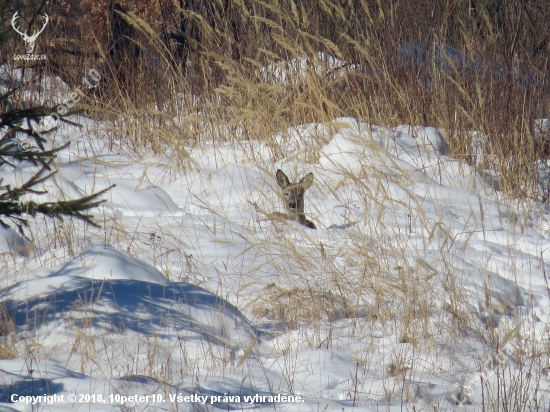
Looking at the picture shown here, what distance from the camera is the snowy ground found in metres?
2.49

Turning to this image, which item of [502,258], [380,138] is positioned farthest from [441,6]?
[502,258]

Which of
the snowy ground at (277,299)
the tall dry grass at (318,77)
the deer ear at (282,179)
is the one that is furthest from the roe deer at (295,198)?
the tall dry grass at (318,77)

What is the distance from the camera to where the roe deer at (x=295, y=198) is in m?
4.34

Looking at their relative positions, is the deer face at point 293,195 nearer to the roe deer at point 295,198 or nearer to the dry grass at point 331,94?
the roe deer at point 295,198

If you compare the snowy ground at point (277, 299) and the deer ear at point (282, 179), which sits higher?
the deer ear at point (282, 179)

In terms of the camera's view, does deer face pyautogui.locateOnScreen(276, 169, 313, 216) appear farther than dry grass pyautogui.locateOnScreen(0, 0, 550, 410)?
Yes

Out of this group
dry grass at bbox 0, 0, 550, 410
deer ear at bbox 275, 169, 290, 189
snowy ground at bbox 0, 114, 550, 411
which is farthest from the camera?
deer ear at bbox 275, 169, 290, 189

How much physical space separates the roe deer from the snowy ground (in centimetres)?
14

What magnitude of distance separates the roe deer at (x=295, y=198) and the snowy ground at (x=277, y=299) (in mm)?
145

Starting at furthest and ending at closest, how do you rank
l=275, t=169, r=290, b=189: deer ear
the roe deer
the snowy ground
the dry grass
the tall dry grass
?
the tall dry grass, l=275, t=169, r=290, b=189: deer ear, the roe deer, the dry grass, the snowy ground

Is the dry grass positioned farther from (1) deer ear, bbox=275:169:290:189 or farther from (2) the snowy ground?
(1) deer ear, bbox=275:169:290:189

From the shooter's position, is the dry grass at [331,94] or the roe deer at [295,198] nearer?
the dry grass at [331,94]

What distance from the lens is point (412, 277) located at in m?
3.39

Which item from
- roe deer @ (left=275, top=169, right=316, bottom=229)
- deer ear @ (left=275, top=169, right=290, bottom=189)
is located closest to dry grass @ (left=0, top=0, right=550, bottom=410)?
roe deer @ (left=275, top=169, right=316, bottom=229)
